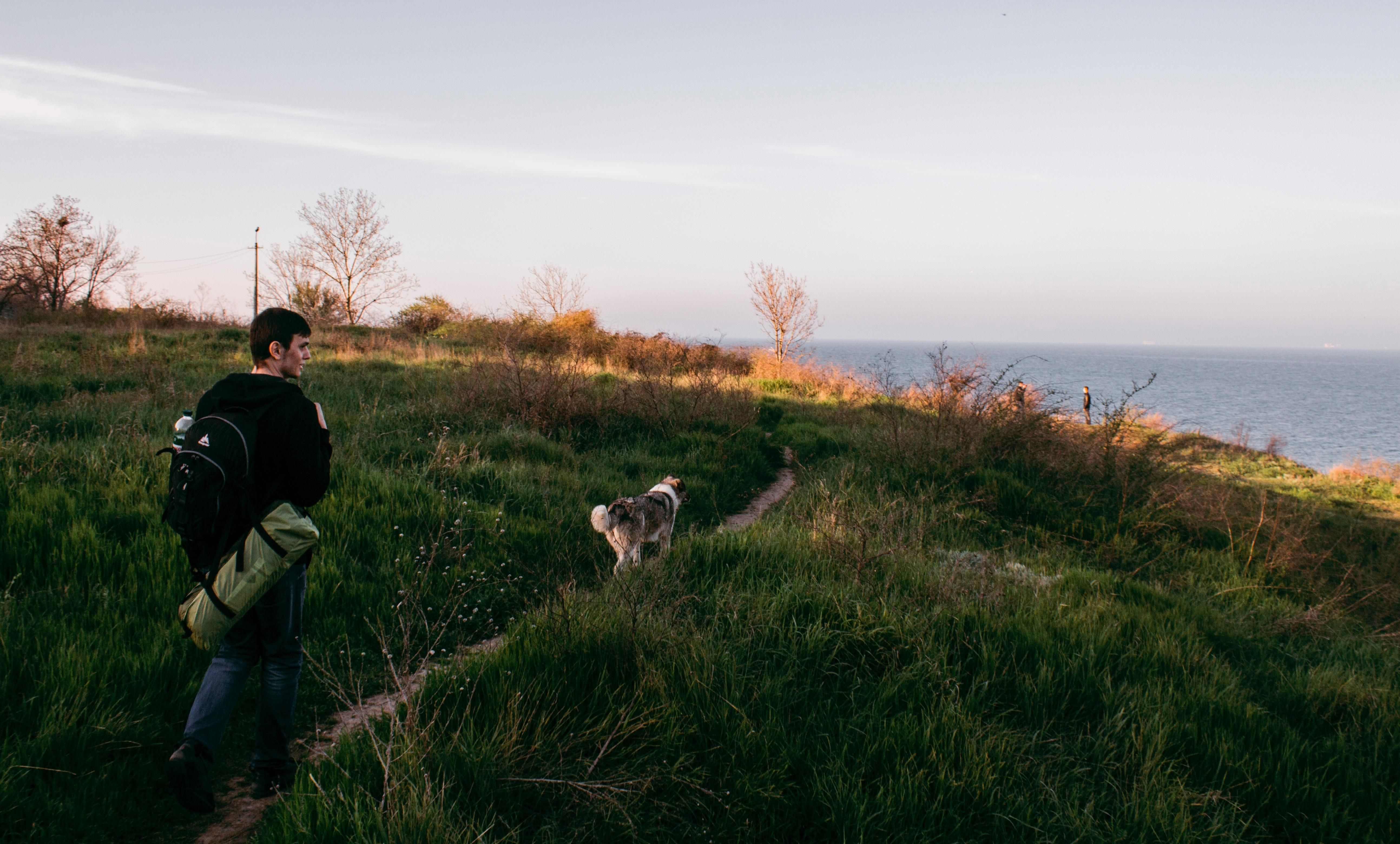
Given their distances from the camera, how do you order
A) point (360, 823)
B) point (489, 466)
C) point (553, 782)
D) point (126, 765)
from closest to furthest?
point (360, 823), point (553, 782), point (126, 765), point (489, 466)

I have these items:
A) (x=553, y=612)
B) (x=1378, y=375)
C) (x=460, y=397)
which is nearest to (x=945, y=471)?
(x=553, y=612)

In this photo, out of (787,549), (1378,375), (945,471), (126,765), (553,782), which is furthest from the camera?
(1378,375)

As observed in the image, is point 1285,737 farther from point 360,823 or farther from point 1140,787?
point 360,823

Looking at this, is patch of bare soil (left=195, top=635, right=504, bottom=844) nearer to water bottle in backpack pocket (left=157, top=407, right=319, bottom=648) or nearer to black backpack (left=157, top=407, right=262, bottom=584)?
water bottle in backpack pocket (left=157, top=407, right=319, bottom=648)

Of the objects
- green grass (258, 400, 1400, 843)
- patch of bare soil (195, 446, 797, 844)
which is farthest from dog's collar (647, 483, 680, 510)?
patch of bare soil (195, 446, 797, 844)

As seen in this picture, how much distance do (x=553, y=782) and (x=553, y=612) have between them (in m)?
1.34

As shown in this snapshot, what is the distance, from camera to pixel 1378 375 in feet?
428

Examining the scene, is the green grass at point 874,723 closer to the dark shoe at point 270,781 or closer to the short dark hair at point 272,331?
the dark shoe at point 270,781

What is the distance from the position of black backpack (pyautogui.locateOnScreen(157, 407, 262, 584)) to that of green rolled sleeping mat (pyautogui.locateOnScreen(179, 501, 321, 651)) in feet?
0.22

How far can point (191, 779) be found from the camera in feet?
8.91

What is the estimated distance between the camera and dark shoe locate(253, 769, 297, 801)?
2.95m

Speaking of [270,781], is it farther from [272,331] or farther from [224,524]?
[272,331]

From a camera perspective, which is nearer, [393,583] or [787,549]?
[393,583]

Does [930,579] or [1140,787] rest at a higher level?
[930,579]
